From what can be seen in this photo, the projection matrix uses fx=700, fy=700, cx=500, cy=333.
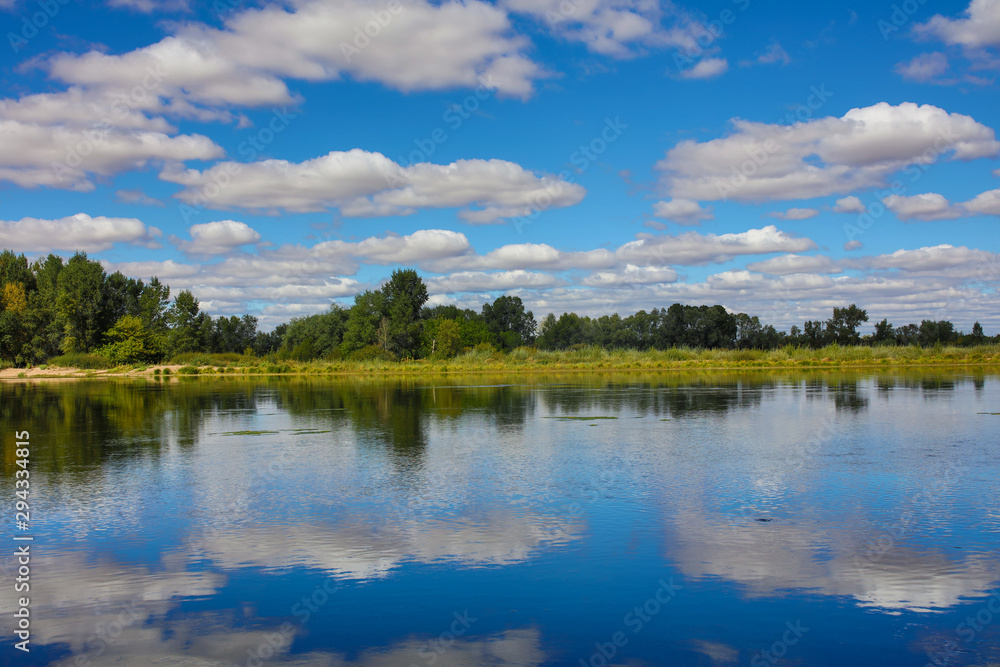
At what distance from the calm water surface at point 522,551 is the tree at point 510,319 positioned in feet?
348

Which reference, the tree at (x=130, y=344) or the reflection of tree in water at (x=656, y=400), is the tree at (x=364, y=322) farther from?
the reflection of tree in water at (x=656, y=400)

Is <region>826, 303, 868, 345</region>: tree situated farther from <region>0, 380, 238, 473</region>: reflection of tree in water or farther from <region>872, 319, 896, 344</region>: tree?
<region>0, 380, 238, 473</region>: reflection of tree in water

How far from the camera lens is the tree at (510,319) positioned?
405ft

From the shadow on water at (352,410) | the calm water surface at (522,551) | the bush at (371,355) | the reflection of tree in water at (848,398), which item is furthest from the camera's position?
the bush at (371,355)

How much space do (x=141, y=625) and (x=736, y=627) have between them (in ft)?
17.3

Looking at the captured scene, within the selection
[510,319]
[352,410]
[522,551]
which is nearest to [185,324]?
[510,319]

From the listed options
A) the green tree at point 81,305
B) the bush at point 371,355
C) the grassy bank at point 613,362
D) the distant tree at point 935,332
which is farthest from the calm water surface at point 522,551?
the distant tree at point 935,332

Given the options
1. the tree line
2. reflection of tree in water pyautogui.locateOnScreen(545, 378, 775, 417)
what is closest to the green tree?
the tree line

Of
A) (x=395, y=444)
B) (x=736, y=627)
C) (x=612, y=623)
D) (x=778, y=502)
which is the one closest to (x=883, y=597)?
(x=736, y=627)

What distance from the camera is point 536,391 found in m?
36.3

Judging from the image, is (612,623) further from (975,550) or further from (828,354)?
(828,354)

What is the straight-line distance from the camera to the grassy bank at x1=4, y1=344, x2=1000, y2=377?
6372 centimetres

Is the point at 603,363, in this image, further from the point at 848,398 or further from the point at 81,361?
the point at 81,361

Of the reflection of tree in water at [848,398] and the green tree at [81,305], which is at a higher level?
the green tree at [81,305]
